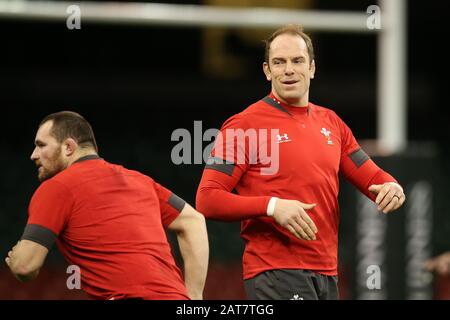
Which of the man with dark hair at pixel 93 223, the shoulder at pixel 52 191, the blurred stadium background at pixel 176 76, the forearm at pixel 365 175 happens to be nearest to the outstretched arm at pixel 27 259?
the man with dark hair at pixel 93 223

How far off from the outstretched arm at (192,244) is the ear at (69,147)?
47 cm

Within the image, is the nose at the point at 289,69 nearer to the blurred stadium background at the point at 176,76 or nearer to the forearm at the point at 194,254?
the forearm at the point at 194,254

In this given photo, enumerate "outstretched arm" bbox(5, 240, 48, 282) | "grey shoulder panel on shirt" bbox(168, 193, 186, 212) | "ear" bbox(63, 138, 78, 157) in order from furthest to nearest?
"grey shoulder panel on shirt" bbox(168, 193, 186, 212)
"ear" bbox(63, 138, 78, 157)
"outstretched arm" bbox(5, 240, 48, 282)

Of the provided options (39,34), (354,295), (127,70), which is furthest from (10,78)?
(354,295)

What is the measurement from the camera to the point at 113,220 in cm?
343

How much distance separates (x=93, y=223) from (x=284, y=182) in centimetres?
65

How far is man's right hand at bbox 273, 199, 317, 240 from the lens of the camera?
10.3ft

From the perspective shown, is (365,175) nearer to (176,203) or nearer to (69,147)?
(176,203)

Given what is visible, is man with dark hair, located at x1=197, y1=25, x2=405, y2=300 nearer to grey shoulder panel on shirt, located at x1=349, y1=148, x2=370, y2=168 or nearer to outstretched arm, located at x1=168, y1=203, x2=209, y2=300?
grey shoulder panel on shirt, located at x1=349, y1=148, x2=370, y2=168

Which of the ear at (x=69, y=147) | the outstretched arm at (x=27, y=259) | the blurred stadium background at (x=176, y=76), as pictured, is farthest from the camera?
the blurred stadium background at (x=176, y=76)

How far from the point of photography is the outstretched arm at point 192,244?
3758 millimetres

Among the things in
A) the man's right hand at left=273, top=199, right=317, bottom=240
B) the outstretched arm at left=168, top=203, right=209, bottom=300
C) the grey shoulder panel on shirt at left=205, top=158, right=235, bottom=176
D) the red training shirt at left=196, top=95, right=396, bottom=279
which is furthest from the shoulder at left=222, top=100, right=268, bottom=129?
the outstretched arm at left=168, top=203, right=209, bottom=300

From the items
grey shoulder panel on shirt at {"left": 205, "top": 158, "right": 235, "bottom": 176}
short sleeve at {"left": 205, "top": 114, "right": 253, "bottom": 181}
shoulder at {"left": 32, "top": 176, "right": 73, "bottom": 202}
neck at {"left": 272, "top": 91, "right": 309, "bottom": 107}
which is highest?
neck at {"left": 272, "top": 91, "right": 309, "bottom": 107}

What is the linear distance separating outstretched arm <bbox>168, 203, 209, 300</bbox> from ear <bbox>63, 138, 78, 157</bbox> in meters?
0.47
